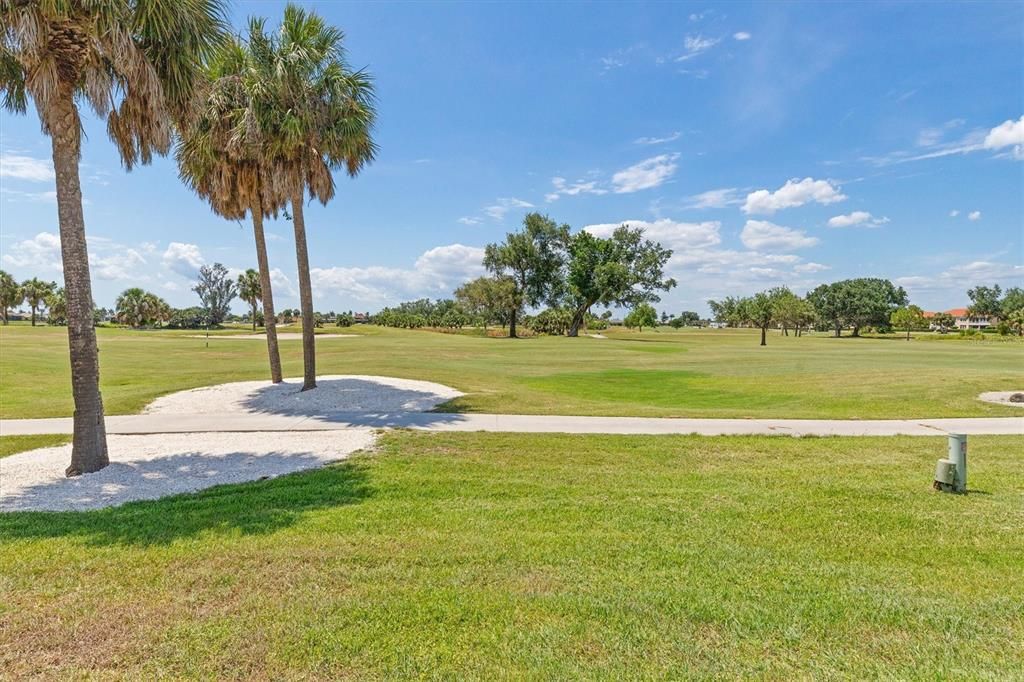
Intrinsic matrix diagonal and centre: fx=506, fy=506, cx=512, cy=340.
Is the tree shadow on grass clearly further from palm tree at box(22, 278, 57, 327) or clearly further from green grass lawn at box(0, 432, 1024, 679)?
palm tree at box(22, 278, 57, 327)

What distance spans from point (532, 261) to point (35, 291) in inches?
3092

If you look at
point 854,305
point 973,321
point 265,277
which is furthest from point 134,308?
point 973,321

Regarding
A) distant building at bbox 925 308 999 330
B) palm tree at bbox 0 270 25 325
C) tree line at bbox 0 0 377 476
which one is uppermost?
palm tree at bbox 0 270 25 325

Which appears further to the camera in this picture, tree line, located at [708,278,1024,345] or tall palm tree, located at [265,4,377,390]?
tree line, located at [708,278,1024,345]

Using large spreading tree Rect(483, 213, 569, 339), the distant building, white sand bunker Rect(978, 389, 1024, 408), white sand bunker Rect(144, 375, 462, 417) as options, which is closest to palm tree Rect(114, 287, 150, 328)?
large spreading tree Rect(483, 213, 569, 339)

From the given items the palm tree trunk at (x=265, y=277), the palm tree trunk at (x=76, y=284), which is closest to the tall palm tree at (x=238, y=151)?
the palm tree trunk at (x=265, y=277)

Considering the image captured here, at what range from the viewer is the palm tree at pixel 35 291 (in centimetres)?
7856

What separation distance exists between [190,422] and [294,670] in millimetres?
10120

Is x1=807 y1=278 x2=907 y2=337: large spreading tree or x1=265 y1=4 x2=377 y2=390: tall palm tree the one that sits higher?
x1=265 y1=4 x2=377 y2=390: tall palm tree

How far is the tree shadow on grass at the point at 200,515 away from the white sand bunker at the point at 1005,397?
16.2m

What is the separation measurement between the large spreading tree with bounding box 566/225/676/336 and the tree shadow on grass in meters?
58.2

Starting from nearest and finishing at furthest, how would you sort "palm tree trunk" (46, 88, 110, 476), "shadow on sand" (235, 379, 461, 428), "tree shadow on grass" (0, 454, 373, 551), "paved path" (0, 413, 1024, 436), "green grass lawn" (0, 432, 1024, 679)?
"green grass lawn" (0, 432, 1024, 679) → "tree shadow on grass" (0, 454, 373, 551) → "palm tree trunk" (46, 88, 110, 476) → "paved path" (0, 413, 1024, 436) → "shadow on sand" (235, 379, 461, 428)

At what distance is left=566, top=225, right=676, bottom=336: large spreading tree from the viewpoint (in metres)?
63.3

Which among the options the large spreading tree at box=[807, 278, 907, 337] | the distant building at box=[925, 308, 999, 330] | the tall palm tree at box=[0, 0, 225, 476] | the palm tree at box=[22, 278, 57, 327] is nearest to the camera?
the tall palm tree at box=[0, 0, 225, 476]
